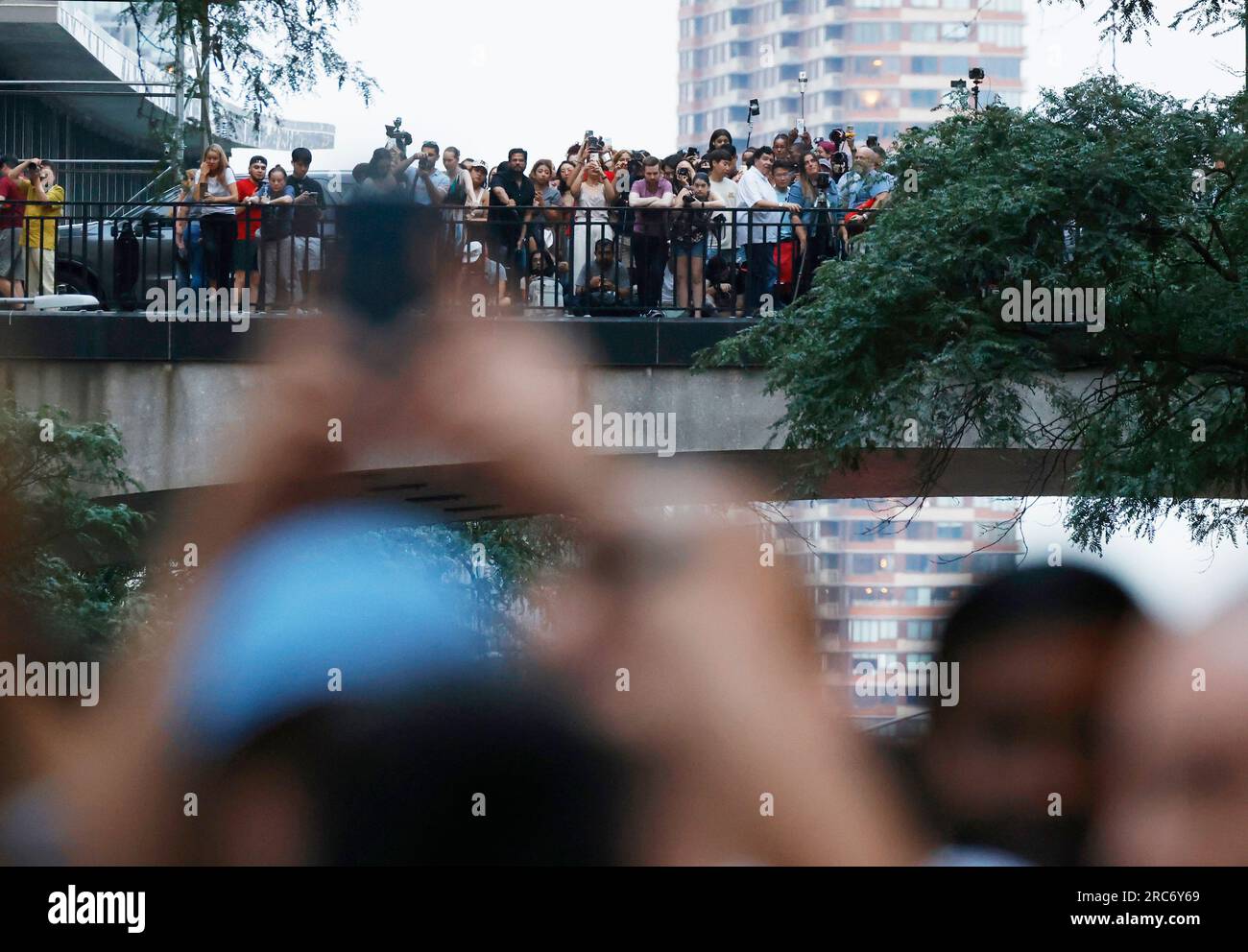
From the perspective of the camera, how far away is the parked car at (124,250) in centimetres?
1586

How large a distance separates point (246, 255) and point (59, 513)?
2.65 m

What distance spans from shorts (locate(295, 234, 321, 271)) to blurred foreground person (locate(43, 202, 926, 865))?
0.77ft

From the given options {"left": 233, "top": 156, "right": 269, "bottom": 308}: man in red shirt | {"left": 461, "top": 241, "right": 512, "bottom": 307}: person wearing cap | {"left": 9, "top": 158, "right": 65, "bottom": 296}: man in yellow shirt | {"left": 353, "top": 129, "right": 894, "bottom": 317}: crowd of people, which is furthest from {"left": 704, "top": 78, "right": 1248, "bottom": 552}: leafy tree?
{"left": 9, "top": 158, "right": 65, "bottom": 296}: man in yellow shirt

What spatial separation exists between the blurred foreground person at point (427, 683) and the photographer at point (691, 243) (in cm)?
115

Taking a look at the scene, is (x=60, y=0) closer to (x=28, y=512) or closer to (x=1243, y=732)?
(x=28, y=512)

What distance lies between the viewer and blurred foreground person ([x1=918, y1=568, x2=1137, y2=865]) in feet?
59.8

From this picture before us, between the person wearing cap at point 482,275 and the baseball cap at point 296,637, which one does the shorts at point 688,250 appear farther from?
the baseball cap at point 296,637

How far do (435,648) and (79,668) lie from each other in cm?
412

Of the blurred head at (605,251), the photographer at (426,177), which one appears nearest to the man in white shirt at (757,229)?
the blurred head at (605,251)

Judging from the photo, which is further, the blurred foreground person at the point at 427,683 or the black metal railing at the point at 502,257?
the black metal railing at the point at 502,257

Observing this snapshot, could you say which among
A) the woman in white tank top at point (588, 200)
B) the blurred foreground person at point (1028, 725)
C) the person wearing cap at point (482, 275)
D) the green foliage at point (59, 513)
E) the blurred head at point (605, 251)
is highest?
the woman in white tank top at point (588, 200)

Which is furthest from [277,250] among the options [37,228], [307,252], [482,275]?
[37,228]

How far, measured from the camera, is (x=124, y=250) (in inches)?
631

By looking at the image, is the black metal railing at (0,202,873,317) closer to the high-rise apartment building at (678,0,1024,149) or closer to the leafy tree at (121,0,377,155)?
the leafy tree at (121,0,377,155)
